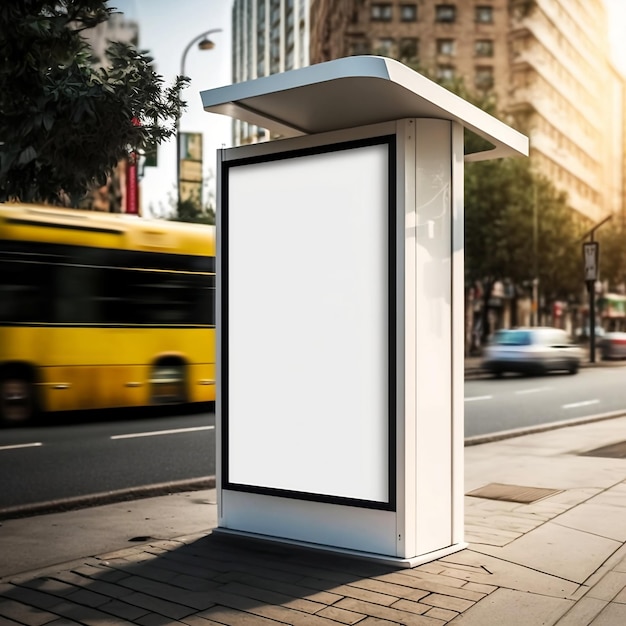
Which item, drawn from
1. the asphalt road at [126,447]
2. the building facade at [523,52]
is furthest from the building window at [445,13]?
the asphalt road at [126,447]

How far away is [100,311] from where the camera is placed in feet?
46.6

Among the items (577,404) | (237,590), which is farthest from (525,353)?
(237,590)

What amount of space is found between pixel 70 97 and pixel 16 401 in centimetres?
604

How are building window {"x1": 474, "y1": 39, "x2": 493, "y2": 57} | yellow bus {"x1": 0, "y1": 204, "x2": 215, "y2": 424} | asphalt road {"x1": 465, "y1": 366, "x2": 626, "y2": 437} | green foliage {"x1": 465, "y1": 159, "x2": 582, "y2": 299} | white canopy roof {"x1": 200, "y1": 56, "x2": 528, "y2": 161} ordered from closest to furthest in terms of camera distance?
white canopy roof {"x1": 200, "y1": 56, "x2": 528, "y2": 161} → yellow bus {"x1": 0, "y1": 204, "x2": 215, "y2": 424} → asphalt road {"x1": 465, "y1": 366, "x2": 626, "y2": 437} → green foliage {"x1": 465, "y1": 159, "x2": 582, "y2": 299} → building window {"x1": 474, "y1": 39, "x2": 493, "y2": 57}

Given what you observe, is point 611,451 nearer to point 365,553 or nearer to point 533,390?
point 365,553

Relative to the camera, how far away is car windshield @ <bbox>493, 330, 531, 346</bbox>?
91.4 ft

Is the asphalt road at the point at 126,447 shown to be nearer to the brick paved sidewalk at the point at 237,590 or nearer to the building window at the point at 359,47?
the brick paved sidewalk at the point at 237,590

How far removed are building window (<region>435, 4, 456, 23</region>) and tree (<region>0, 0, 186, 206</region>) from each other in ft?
220

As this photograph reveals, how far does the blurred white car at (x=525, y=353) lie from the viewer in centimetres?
2767

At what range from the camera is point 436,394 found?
18.0ft

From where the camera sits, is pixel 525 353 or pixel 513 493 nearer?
pixel 513 493

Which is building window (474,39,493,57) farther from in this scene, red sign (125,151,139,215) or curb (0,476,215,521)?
curb (0,476,215,521)

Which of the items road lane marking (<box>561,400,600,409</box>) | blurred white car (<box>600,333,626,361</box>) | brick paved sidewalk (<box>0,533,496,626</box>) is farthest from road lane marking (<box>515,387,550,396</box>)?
blurred white car (<box>600,333,626,361</box>)

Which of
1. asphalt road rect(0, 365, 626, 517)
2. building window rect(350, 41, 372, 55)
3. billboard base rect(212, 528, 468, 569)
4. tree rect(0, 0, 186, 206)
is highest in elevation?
building window rect(350, 41, 372, 55)
